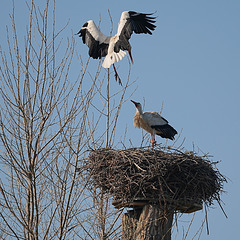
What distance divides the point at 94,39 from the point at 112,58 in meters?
0.90

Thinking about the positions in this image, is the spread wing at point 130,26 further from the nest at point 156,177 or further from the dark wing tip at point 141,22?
the nest at point 156,177

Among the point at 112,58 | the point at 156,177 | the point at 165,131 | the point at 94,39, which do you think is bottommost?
the point at 156,177

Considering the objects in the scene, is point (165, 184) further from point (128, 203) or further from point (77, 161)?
point (77, 161)

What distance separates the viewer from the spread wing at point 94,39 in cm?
952

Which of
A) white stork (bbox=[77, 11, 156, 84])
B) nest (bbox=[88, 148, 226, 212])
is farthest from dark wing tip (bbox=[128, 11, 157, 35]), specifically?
nest (bbox=[88, 148, 226, 212])

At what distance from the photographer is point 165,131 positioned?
9258 millimetres

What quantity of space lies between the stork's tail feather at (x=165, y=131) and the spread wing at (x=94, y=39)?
167cm

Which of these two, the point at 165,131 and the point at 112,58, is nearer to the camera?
the point at 112,58

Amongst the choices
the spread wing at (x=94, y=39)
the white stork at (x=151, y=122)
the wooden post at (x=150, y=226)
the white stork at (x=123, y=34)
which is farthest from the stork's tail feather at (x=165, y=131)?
the wooden post at (x=150, y=226)

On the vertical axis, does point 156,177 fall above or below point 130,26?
below

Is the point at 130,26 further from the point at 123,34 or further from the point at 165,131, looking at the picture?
the point at 165,131

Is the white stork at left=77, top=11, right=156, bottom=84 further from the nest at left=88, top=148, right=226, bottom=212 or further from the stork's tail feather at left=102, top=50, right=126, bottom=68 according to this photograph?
the nest at left=88, top=148, right=226, bottom=212

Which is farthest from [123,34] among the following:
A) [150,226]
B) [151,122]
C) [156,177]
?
[150,226]

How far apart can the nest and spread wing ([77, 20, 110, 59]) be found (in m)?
3.16
